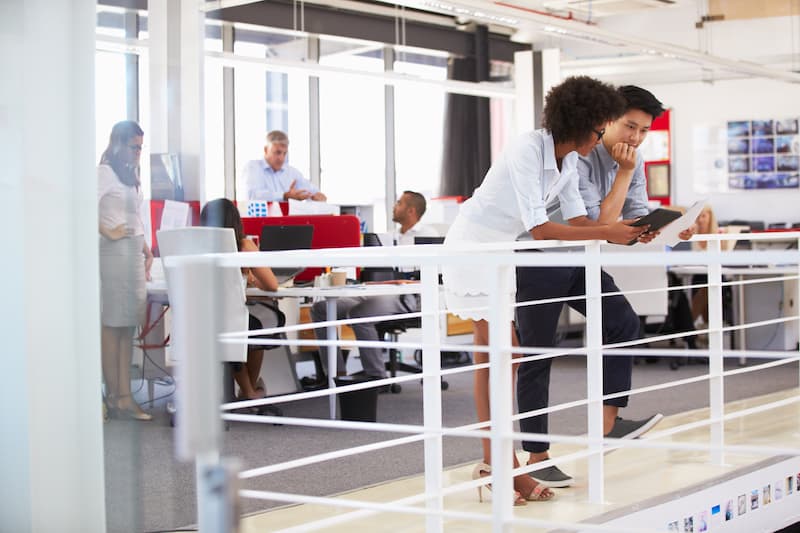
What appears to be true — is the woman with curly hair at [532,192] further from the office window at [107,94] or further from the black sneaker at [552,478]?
the office window at [107,94]

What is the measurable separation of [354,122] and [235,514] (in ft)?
26.9

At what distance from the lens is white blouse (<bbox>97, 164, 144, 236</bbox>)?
8.19 feet

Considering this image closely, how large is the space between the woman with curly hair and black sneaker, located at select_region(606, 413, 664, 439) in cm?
51

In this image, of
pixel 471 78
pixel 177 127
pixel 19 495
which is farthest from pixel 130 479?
pixel 471 78

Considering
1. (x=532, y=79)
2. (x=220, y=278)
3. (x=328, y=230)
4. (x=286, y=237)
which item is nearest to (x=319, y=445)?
(x=286, y=237)

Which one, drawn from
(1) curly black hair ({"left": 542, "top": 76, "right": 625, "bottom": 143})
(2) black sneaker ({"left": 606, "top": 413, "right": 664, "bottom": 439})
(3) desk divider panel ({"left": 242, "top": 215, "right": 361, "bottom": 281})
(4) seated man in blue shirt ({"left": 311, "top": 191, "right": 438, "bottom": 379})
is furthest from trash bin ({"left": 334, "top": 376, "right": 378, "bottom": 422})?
(1) curly black hair ({"left": 542, "top": 76, "right": 625, "bottom": 143})

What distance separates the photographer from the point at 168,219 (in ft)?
8.45

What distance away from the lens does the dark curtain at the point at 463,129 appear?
9.62 metres

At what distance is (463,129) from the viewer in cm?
965

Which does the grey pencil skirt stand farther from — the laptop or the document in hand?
the laptop

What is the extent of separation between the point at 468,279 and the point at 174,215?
2.55 ft

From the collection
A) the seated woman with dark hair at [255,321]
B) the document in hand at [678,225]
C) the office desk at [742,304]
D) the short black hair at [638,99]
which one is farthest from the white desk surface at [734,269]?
the document in hand at [678,225]

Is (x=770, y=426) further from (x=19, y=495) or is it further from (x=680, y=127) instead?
(x=680, y=127)

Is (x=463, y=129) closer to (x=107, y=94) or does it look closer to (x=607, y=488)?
(x=607, y=488)
